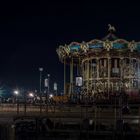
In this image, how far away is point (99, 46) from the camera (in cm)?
4528

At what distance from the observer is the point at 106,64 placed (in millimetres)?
47062

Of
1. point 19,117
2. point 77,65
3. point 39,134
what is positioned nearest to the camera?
point 39,134

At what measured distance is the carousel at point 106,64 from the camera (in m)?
45.0

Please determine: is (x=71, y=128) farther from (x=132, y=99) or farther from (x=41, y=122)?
(x=132, y=99)

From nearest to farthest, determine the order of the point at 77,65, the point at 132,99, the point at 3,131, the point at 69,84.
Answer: the point at 3,131 → the point at 132,99 → the point at 69,84 → the point at 77,65

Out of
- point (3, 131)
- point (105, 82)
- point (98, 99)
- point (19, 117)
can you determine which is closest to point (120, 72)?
point (105, 82)

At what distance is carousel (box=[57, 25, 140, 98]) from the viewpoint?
45022mm

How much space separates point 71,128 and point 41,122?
181 centimetres

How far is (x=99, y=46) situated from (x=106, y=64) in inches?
110

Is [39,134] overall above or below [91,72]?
below

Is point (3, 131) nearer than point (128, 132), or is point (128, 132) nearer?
point (3, 131)

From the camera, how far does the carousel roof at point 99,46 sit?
44.6 meters

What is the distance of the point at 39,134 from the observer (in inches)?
920

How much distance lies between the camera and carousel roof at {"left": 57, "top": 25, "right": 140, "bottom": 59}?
146ft
